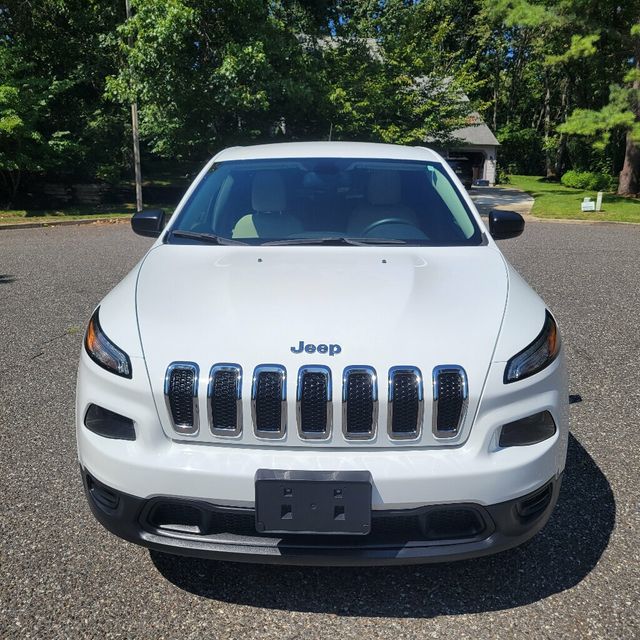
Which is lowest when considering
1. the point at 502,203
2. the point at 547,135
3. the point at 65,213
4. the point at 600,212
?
the point at 502,203

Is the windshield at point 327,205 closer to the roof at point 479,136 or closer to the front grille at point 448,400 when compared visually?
the front grille at point 448,400

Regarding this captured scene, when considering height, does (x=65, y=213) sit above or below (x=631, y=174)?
below

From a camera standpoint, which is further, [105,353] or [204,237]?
[204,237]

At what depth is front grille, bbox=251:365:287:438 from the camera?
186 centimetres

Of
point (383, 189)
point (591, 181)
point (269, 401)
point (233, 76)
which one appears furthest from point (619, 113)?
point (269, 401)

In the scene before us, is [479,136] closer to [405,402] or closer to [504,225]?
[504,225]

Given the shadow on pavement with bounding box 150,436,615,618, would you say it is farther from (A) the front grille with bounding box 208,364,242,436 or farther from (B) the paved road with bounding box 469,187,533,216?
(B) the paved road with bounding box 469,187,533,216

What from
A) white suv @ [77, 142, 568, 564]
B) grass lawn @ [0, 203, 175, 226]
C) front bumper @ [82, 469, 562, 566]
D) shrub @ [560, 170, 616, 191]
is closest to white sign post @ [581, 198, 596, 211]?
shrub @ [560, 170, 616, 191]

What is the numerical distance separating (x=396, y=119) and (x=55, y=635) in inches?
754

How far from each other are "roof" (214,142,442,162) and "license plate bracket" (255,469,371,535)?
2228 mm

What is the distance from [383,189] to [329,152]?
49 centimetres

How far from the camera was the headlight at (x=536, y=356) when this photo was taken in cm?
196

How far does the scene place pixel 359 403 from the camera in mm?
1861

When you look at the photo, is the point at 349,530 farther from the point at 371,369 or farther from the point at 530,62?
the point at 530,62
